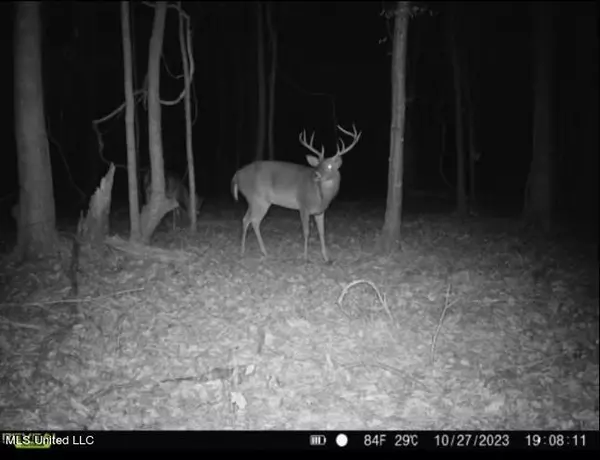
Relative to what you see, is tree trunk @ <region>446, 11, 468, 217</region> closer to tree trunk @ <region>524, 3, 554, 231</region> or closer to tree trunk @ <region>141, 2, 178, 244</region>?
tree trunk @ <region>524, 3, 554, 231</region>

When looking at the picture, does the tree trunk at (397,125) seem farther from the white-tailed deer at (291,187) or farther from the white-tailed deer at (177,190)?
the white-tailed deer at (177,190)

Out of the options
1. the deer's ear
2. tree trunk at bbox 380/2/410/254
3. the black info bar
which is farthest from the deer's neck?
the black info bar

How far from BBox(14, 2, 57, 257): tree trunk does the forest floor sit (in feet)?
1.47

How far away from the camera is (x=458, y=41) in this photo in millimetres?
15195

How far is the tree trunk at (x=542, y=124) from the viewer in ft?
38.3

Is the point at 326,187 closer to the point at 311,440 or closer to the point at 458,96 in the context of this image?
the point at 458,96

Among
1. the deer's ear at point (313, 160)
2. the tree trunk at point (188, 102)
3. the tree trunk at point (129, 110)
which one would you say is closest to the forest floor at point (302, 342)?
the tree trunk at point (129, 110)

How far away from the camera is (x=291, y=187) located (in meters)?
10.6

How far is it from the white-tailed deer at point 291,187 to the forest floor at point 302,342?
35.6 inches

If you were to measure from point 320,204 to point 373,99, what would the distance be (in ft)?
118

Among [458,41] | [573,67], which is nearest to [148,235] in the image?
[458,41]
